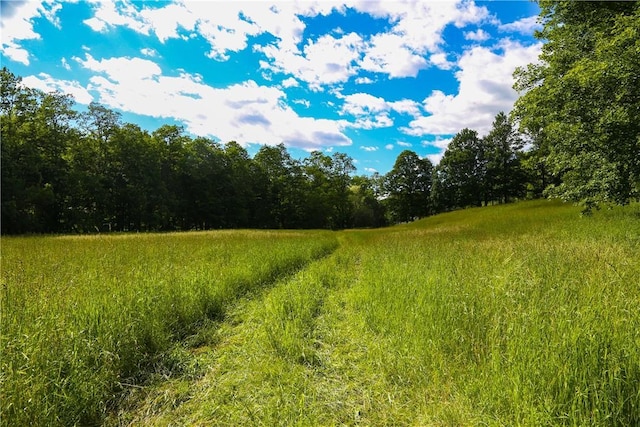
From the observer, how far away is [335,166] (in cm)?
8469

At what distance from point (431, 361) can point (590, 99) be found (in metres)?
12.4

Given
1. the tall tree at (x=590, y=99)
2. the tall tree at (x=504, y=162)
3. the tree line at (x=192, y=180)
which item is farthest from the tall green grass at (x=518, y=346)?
the tall tree at (x=504, y=162)

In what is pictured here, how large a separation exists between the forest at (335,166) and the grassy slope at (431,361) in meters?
7.66

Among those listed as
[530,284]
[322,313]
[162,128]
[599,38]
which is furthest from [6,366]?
[162,128]

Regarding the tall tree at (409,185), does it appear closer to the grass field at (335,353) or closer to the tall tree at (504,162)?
the tall tree at (504,162)

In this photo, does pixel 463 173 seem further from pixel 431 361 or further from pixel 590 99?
pixel 431 361

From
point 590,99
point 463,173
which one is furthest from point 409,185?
point 590,99

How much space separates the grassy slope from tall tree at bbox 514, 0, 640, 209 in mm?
7254

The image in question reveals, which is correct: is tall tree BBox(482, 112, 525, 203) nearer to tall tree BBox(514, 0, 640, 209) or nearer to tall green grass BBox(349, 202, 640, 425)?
tall tree BBox(514, 0, 640, 209)

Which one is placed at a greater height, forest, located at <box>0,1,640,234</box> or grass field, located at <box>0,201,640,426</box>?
forest, located at <box>0,1,640,234</box>

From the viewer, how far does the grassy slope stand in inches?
99.8

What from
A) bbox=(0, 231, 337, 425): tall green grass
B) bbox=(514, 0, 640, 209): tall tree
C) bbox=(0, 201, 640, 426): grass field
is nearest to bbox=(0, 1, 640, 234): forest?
bbox=(514, 0, 640, 209): tall tree

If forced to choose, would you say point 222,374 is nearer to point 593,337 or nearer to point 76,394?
point 76,394

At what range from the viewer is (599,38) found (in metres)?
10.6
